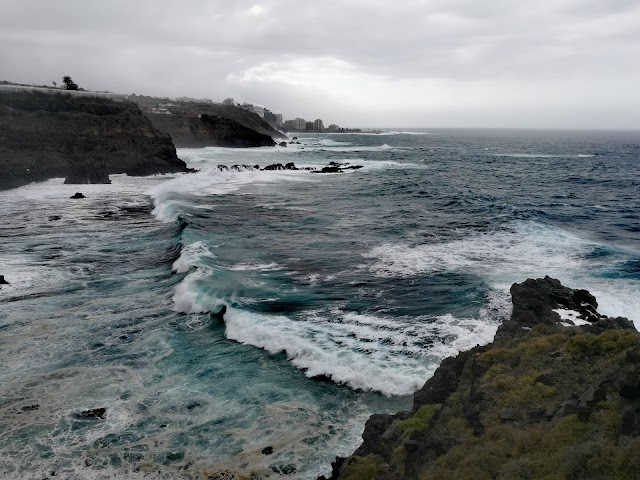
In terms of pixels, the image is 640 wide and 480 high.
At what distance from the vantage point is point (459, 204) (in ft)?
141

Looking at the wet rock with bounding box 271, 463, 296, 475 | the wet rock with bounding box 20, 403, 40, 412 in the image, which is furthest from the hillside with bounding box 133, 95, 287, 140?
the wet rock with bounding box 271, 463, 296, 475

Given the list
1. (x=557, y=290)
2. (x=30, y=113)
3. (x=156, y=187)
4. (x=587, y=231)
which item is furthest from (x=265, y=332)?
(x=30, y=113)

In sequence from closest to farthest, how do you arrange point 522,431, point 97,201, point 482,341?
point 522,431, point 482,341, point 97,201

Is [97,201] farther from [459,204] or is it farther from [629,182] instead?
[629,182]

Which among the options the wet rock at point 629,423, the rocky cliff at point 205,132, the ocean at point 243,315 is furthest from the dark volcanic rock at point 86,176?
the rocky cliff at point 205,132

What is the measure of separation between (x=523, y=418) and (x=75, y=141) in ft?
204

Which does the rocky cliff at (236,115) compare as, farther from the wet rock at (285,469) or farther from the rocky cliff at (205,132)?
the wet rock at (285,469)

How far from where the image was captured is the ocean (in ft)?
35.4

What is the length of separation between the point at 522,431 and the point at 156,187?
1951 inches

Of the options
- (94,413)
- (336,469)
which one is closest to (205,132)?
(94,413)

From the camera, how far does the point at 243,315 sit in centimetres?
1714

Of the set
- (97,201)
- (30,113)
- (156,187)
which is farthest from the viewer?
(30,113)

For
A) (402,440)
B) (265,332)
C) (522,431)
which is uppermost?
(522,431)

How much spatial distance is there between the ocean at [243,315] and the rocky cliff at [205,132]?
77322 millimetres
